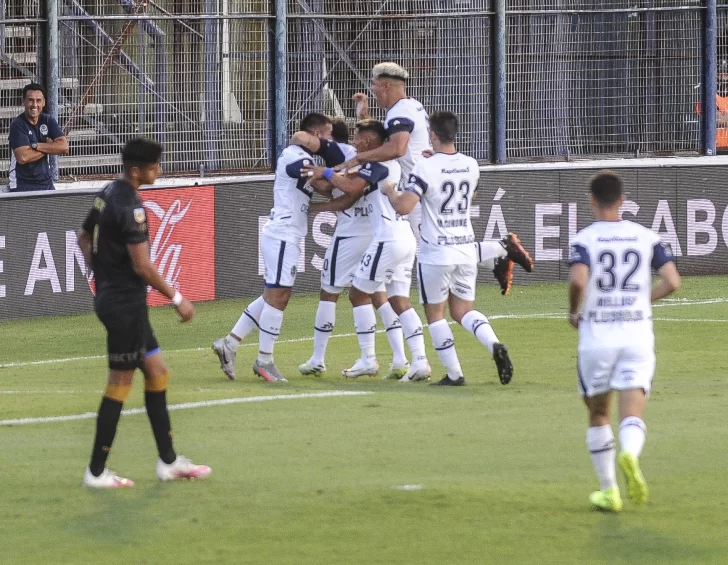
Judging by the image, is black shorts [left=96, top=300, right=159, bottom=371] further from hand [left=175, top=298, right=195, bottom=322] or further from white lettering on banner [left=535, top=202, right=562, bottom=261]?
white lettering on banner [left=535, top=202, right=562, bottom=261]

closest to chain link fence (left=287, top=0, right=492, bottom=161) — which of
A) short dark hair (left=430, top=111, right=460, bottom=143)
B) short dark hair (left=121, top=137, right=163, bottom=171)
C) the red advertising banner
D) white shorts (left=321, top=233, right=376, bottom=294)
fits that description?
the red advertising banner

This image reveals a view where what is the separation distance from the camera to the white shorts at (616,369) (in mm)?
7117

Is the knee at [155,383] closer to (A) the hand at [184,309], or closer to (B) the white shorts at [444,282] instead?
(A) the hand at [184,309]

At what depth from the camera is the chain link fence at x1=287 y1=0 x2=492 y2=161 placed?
19.8 m

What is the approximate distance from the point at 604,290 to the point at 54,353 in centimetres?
803

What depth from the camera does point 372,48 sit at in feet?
65.5

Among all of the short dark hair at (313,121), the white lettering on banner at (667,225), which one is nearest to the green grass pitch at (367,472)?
the short dark hair at (313,121)

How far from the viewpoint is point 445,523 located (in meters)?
6.93

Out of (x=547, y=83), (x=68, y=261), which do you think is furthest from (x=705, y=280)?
(x=68, y=261)

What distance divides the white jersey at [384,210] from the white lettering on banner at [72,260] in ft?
17.9

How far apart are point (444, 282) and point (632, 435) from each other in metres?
4.46

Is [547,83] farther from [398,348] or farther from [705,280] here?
[398,348]

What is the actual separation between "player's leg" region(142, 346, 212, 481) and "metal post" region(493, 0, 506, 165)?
1328cm

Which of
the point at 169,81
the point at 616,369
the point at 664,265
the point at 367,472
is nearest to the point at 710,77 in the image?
the point at 169,81
